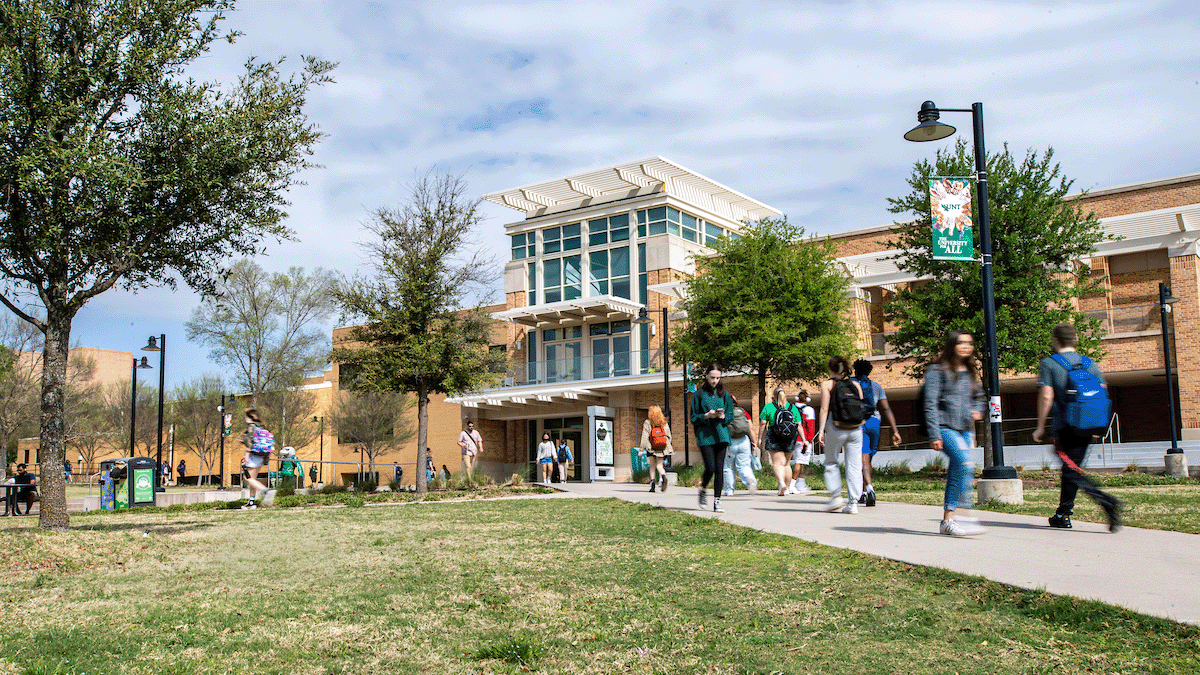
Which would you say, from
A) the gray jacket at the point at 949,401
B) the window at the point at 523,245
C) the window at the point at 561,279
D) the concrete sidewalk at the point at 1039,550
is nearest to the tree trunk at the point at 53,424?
the concrete sidewalk at the point at 1039,550

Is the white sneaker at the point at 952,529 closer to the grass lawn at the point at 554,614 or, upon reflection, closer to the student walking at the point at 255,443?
the grass lawn at the point at 554,614

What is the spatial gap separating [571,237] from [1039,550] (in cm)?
3752

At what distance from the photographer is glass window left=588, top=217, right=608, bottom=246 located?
4240cm

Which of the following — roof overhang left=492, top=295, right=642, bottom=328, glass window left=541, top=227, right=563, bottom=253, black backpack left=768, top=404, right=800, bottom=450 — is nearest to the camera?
black backpack left=768, top=404, right=800, bottom=450

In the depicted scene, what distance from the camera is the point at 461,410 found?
43688 millimetres

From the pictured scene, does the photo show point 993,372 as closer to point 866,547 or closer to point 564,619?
point 866,547

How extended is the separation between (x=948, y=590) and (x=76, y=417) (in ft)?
164

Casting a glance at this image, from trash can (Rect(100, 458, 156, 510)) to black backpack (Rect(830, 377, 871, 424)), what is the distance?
15.6 meters

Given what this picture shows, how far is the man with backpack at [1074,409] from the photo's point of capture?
7352mm

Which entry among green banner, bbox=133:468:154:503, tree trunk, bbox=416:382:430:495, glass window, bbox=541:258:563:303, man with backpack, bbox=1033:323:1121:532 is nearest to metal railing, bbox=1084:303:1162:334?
tree trunk, bbox=416:382:430:495

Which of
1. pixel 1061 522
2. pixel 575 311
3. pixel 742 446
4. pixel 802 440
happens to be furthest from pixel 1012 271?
pixel 575 311

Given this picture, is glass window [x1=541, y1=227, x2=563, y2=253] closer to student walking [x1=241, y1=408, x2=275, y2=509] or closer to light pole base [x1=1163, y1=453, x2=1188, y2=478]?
light pole base [x1=1163, y1=453, x2=1188, y2=478]

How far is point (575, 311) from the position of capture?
4069 centimetres

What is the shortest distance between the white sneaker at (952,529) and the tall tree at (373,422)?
40.4 meters
